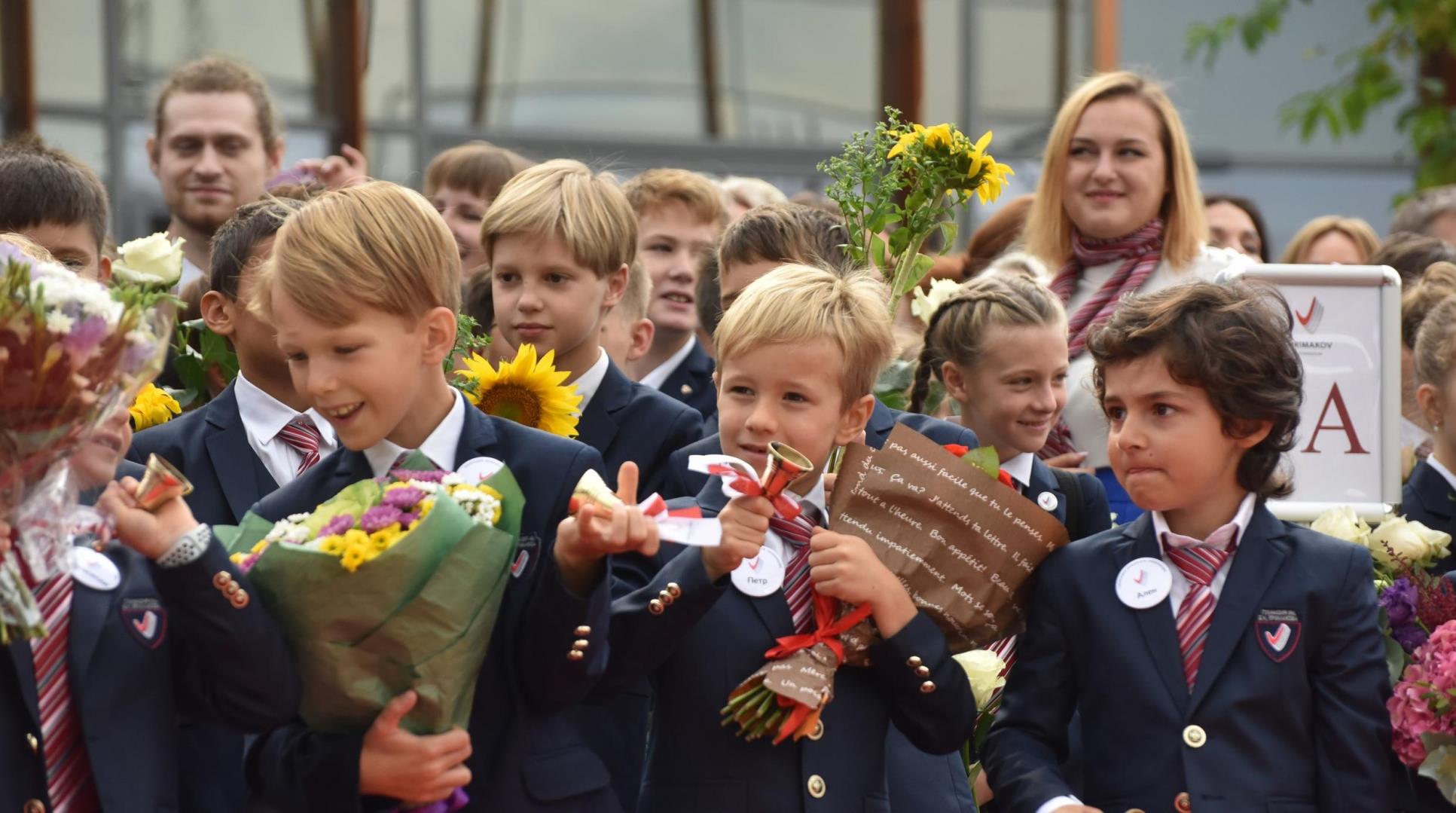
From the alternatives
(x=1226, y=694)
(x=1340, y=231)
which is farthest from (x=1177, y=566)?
(x=1340, y=231)

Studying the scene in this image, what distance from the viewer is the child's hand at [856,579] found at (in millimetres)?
3420

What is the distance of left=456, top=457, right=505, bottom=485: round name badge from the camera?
3.19 meters

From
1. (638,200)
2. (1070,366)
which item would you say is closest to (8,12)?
(638,200)

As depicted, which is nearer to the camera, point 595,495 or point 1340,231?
point 595,495

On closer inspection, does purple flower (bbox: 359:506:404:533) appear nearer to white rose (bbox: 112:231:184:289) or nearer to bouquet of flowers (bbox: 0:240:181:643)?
bouquet of flowers (bbox: 0:240:181:643)

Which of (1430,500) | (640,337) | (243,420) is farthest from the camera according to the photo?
(640,337)

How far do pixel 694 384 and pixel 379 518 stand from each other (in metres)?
3.13

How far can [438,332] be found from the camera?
134 inches

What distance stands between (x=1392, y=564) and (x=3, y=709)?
117 inches

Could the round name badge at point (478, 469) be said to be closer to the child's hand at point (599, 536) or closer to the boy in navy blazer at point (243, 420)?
the child's hand at point (599, 536)

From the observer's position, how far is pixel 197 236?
20.3ft

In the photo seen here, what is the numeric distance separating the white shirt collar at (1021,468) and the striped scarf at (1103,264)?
32.2 inches

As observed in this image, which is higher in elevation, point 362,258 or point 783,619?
point 362,258

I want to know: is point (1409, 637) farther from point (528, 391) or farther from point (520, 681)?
point (528, 391)
